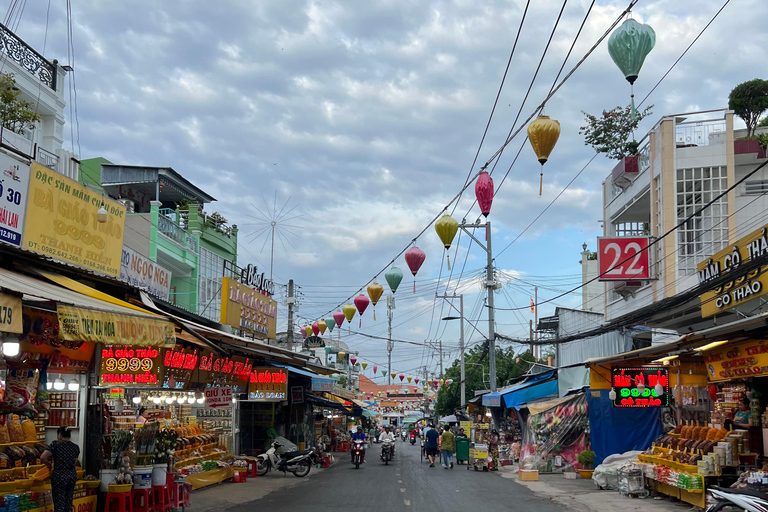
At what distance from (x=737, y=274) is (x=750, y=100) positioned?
14.0 metres

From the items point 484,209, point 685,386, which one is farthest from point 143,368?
point 685,386

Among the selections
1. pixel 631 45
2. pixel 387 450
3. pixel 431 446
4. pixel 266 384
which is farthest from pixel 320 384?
pixel 631 45

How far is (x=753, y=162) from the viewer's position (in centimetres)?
2425

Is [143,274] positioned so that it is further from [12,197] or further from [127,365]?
[12,197]

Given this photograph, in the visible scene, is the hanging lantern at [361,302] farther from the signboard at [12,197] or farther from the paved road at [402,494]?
the signboard at [12,197]

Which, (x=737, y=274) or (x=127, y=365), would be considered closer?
(x=127, y=365)

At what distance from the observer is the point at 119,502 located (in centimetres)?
1166

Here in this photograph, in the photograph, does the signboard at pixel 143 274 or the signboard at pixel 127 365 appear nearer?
the signboard at pixel 127 365

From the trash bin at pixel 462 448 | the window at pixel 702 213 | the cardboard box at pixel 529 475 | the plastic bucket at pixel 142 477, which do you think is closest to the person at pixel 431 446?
the trash bin at pixel 462 448

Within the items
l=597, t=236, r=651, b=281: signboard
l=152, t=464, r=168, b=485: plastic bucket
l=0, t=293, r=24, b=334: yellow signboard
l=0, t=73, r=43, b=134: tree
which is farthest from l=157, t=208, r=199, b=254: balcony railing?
l=0, t=293, r=24, b=334: yellow signboard

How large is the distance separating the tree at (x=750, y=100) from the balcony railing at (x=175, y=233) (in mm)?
21730

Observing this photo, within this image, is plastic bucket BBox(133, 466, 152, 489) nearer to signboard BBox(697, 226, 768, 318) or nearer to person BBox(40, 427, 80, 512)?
person BBox(40, 427, 80, 512)

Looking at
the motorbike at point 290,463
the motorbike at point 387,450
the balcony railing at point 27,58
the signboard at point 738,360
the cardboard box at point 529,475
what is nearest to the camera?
the signboard at point 738,360

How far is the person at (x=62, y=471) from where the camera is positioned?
10242 mm
